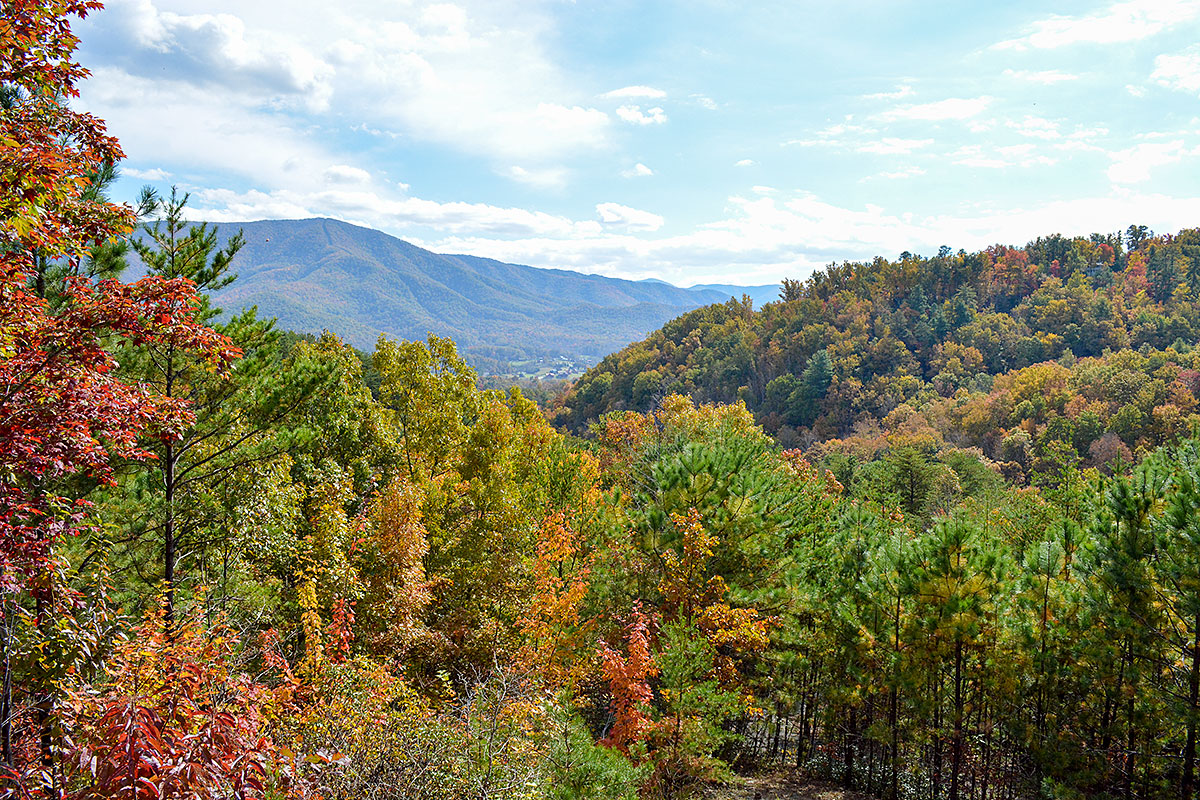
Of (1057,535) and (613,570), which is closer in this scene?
(1057,535)

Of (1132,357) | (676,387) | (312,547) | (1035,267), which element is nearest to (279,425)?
(312,547)

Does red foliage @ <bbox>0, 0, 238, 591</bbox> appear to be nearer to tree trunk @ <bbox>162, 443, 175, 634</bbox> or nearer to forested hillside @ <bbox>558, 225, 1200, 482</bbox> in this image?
tree trunk @ <bbox>162, 443, 175, 634</bbox>

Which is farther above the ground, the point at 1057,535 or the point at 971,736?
the point at 1057,535

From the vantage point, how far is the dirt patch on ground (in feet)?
45.9

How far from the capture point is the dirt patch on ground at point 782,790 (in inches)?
551

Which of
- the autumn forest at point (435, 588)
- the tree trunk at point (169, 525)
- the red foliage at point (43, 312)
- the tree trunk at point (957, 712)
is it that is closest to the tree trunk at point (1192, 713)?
the autumn forest at point (435, 588)

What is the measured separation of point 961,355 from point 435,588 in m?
94.9

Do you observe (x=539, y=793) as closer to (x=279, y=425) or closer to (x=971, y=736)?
(x=279, y=425)

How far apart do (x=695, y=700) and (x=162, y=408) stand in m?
8.47

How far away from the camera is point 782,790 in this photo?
1524 cm

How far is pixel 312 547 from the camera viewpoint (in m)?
12.9

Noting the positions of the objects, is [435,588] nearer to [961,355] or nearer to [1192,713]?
[1192,713]

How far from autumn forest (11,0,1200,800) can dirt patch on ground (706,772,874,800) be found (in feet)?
1.18

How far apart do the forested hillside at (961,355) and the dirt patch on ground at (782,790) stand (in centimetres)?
4549
